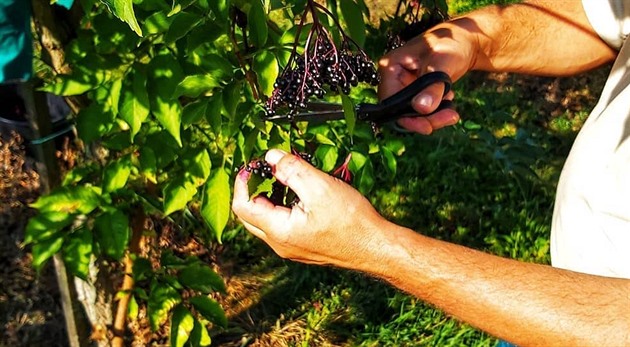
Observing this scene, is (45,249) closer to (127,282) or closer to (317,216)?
(127,282)

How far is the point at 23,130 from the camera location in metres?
2.57

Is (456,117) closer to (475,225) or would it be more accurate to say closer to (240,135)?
(240,135)

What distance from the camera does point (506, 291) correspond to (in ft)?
3.88

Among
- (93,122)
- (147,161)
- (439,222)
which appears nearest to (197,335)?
(147,161)

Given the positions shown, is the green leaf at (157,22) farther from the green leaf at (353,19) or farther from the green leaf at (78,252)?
the green leaf at (78,252)

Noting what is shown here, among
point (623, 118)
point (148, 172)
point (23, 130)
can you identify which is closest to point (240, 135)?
point (148, 172)

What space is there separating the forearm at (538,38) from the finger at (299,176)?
659 millimetres

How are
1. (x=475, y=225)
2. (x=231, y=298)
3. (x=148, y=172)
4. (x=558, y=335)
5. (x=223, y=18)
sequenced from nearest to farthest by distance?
(x=558, y=335) < (x=223, y=18) < (x=148, y=172) < (x=231, y=298) < (x=475, y=225)

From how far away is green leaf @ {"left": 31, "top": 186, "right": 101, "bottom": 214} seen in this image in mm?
1826

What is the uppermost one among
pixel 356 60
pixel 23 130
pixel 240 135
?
pixel 356 60

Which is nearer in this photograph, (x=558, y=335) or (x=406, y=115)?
(x=558, y=335)

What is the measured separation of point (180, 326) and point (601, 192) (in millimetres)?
1137

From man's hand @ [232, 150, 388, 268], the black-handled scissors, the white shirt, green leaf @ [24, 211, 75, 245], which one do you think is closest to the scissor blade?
the black-handled scissors

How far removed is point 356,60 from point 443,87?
0.32 metres
